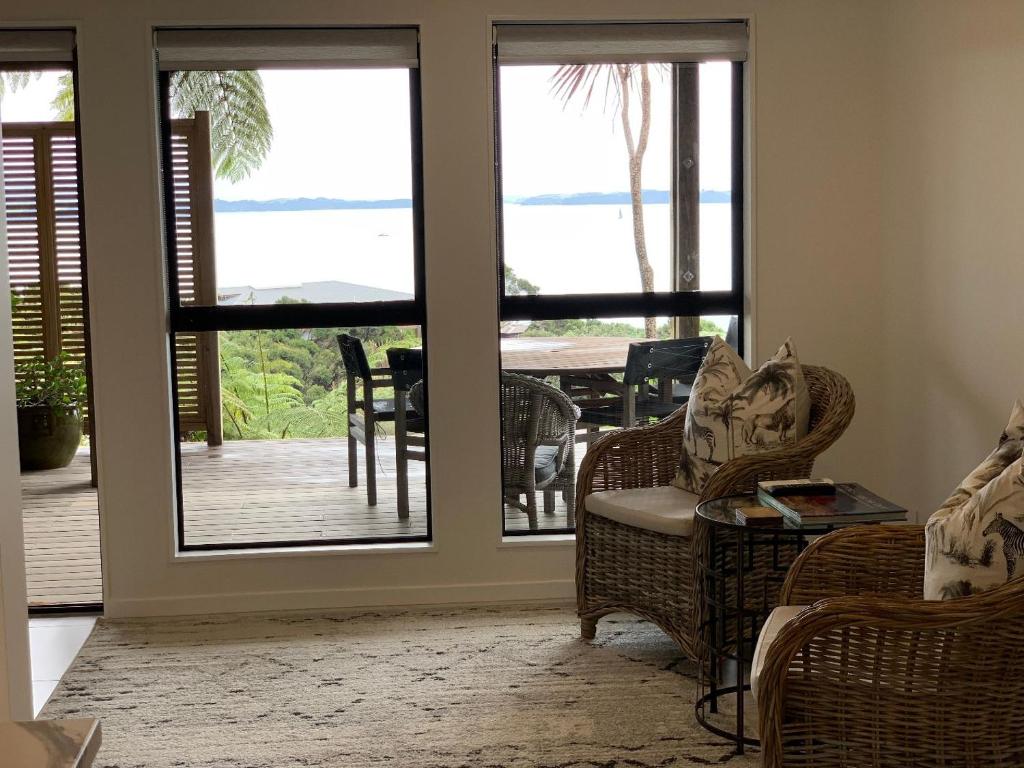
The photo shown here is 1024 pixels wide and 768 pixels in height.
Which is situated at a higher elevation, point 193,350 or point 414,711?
point 193,350

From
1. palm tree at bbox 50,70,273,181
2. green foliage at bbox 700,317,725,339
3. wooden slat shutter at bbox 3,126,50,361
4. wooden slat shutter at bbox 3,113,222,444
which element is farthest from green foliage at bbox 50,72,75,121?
green foliage at bbox 700,317,725,339

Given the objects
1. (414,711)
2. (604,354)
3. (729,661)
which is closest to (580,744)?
(414,711)

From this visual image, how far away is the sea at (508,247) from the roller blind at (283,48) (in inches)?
21.4

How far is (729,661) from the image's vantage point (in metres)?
3.61

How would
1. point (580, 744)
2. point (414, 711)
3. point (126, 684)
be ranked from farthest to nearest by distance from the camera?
point (126, 684), point (414, 711), point (580, 744)

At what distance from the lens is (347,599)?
4.28m

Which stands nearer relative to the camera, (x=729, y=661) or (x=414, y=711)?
(x=414, y=711)

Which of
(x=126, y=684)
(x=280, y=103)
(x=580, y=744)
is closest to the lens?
(x=580, y=744)

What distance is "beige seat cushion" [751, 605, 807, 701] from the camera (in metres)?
2.23

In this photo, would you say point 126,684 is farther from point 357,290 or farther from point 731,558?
point 731,558

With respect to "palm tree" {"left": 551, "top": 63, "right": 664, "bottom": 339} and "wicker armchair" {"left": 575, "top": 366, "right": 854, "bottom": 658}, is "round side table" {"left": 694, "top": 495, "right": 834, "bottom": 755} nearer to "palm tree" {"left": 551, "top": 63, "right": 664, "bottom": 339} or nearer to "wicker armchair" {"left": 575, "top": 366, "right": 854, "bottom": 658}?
"wicker armchair" {"left": 575, "top": 366, "right": 854, "bottom": 658}

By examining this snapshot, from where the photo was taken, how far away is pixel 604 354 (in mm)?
4383

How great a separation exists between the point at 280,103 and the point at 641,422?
182 cm

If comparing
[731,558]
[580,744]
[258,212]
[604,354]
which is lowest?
[580,744]
